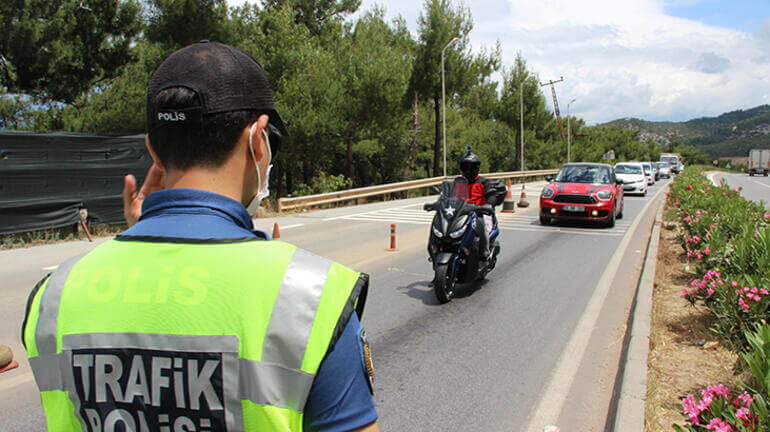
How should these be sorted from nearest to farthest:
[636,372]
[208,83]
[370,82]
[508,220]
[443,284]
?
[208,83] → [636,372] → [443,284] → [508,220] → [370,82]

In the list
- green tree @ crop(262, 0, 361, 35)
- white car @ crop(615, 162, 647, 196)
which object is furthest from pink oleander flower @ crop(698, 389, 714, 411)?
green tree @ crop(262, 0, 361, 35)

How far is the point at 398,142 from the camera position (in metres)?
39.0

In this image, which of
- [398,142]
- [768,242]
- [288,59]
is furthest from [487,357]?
[398,142]

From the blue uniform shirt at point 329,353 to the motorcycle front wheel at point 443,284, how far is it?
5.28 meters

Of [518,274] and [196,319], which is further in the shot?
[518,274]

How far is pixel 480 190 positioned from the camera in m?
7.31

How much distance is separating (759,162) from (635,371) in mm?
72734

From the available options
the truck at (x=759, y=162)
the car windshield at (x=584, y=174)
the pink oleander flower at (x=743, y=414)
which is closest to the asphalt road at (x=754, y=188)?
the car windshield at (x=584, y=174)

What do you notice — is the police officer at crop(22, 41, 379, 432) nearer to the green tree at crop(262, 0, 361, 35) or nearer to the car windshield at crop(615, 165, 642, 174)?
the car windshield at crop(615, 165, 642, 174)

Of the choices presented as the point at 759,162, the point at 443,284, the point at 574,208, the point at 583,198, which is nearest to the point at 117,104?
the point at 574,208

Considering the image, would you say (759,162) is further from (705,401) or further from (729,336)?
(705,401)

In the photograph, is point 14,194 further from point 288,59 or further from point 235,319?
point 288,59

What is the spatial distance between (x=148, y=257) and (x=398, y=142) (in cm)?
3838

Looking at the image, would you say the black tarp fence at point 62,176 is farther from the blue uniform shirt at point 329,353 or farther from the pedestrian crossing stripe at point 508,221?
the blue uniform shirt at point 329,353
